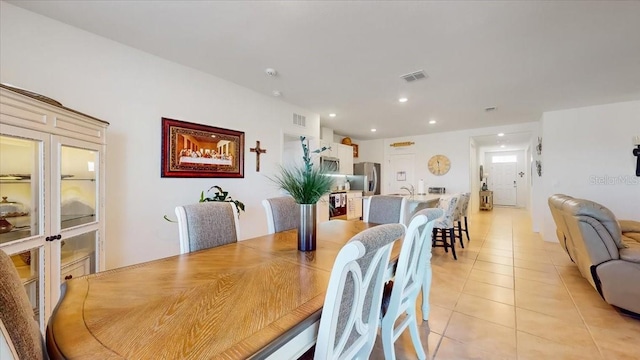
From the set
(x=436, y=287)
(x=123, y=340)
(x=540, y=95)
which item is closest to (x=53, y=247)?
(x=123, y=340)

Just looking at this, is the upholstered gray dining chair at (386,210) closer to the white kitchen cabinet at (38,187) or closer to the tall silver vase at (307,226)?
the tall silver vase at (307,226)

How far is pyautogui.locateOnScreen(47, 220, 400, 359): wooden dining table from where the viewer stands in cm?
65

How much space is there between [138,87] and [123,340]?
278cm

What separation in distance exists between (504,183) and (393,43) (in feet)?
35.2

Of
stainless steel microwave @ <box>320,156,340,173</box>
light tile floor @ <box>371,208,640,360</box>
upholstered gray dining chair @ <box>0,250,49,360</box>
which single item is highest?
stainless steel microwave @ <box>320,156,340,173</box>

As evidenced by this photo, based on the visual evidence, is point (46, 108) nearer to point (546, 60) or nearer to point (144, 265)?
point (144, 265)

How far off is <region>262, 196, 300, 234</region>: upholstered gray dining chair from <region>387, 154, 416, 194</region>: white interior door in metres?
5.64

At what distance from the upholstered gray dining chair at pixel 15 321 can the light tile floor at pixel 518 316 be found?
1711mm

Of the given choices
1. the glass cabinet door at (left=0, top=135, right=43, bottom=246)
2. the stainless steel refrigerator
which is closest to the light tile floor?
the glass cabinet door at (left=0, top=135, right=43, bottom=246)

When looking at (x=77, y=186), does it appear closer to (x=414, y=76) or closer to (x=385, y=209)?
(x=385, y=209)

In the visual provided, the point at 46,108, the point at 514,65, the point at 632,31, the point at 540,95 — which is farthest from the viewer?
the point at 540,95

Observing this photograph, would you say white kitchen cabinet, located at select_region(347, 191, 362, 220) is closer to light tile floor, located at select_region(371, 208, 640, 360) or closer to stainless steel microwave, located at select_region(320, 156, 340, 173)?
stainless steel microwave, located at select_region(320, 156, 340, 173)

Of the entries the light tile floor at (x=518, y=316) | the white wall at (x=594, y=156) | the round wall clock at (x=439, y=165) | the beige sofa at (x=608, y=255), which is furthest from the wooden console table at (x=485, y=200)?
the beige sofa at (x=608, y=255)

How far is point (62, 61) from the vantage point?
2.17 metres
